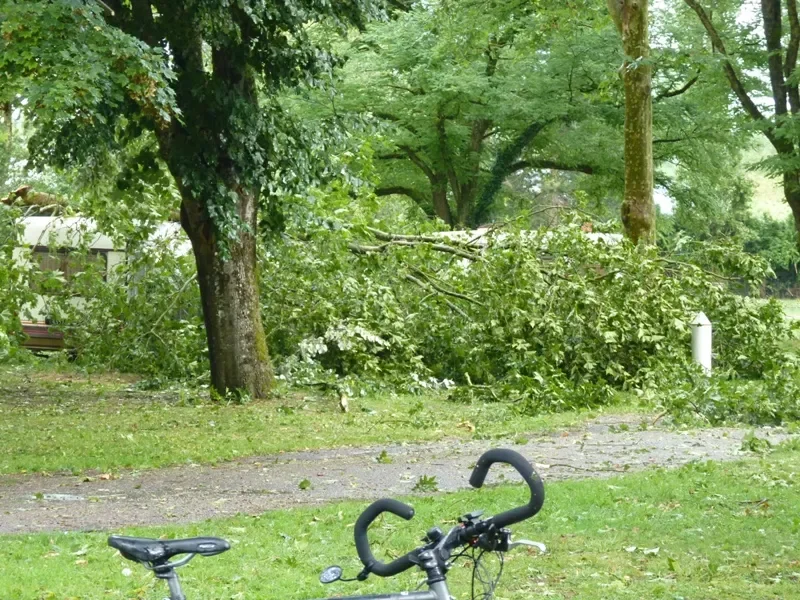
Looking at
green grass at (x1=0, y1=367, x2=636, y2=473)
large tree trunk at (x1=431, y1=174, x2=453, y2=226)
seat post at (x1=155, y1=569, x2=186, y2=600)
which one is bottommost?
green grass at (x1=0, y1=367, x2=636, y2=473)

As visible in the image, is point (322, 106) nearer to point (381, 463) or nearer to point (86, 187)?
point (86, 187)

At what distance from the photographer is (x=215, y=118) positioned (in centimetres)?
1430

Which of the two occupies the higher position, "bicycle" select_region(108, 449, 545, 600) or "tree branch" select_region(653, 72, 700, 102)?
"tree branch" select_region(653, 72, 700, 102)

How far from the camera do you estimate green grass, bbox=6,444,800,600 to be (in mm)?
6469

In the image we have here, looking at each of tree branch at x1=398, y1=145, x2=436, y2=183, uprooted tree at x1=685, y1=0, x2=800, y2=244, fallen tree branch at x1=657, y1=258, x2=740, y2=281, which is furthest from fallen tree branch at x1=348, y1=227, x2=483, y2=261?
tree branch at x1=398, y1=145, x2=436, y2=183

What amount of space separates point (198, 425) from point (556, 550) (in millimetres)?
7101

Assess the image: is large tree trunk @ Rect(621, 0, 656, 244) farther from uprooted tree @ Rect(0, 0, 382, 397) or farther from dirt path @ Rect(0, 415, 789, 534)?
dirt path @ Rect(0, 415, 789, 534)

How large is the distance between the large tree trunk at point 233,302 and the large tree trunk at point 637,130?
6845mm

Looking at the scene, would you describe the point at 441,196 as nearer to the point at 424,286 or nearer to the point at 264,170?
the point at 424,286

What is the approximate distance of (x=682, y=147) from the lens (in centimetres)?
3331

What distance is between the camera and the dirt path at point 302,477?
8828mm

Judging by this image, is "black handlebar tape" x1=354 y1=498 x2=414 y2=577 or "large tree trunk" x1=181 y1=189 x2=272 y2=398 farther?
"large tree trunk" x1=181 y1=189 x2=272 y2=398

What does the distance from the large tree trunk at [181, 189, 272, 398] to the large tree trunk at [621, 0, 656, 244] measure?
6.84 metres

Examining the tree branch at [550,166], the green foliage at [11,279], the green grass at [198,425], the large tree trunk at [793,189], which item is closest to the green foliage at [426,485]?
the green grass at [198,425]
